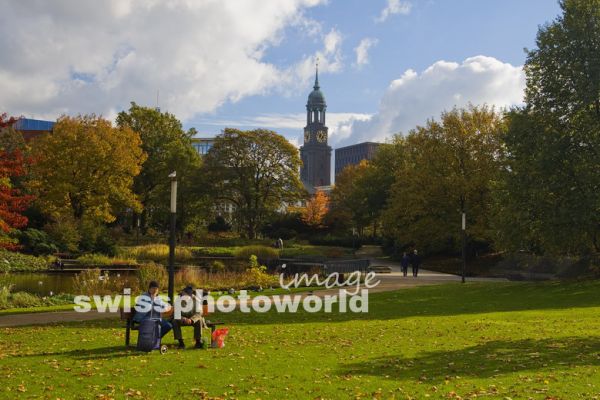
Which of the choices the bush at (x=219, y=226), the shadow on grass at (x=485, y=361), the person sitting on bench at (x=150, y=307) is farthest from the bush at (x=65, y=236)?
the shadow on grass at (x=485, y=361)

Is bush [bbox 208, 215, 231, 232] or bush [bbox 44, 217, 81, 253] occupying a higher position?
bush [bbox 208, 215, 231, 232]

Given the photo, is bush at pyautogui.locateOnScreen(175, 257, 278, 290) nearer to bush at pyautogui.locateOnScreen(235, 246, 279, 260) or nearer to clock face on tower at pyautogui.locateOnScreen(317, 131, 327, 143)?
bush at pyautogui.locateOnScreen(235, 246, 279, 260)

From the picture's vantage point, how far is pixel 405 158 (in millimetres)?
55125

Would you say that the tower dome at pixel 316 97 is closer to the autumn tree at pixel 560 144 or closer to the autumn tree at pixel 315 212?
the autumn tree at pixel 315 212

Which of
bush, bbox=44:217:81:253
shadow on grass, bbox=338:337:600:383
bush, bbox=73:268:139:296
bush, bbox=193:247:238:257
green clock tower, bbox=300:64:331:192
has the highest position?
green clock tower, bbox=300:64:331:192

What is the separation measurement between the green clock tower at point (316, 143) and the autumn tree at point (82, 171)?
141m

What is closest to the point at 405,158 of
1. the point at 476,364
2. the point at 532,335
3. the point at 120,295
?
the point at 120,295

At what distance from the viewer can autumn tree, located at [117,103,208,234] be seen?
2350 inches

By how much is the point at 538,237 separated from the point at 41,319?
20.8m

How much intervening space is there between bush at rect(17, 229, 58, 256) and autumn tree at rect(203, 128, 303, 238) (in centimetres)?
2090

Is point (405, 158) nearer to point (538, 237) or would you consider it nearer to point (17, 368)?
point (538, 237)

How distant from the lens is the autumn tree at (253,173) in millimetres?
61594

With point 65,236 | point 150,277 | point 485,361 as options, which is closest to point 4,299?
point 150,277

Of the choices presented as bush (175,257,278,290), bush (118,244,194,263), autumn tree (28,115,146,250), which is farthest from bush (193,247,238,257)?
bush (175,257,278,290)
